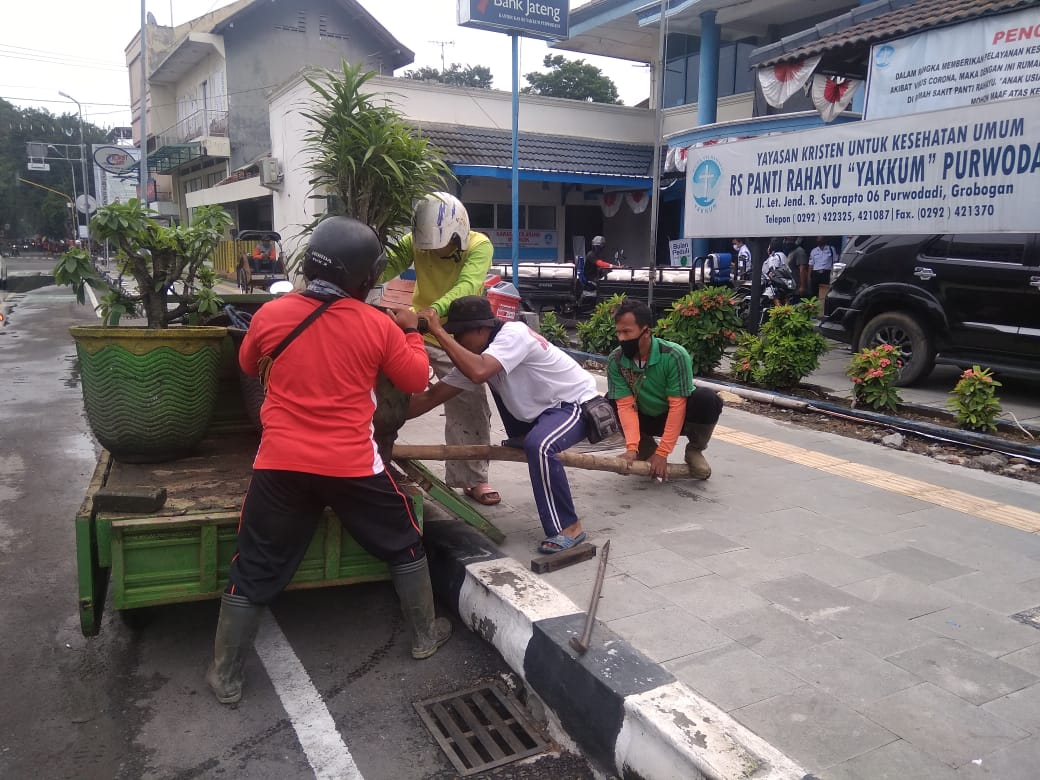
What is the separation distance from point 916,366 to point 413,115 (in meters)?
Answer: 13.6

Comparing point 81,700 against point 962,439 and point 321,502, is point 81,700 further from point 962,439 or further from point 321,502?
point 962,439

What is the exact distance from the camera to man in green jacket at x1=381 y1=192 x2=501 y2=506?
13.5 ft

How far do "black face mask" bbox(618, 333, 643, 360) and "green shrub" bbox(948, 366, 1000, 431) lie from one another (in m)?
Answer: 3.37

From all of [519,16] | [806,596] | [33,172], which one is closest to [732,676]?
[806,596]

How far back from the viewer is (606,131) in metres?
21.5

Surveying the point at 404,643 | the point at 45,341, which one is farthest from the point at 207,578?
the point at 45,341

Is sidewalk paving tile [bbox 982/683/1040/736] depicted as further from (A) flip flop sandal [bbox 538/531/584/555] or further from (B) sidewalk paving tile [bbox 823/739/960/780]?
(A) flip flop sandal [bbox 538/531/584/555]

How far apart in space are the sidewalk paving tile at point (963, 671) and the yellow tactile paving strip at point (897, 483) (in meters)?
1.79

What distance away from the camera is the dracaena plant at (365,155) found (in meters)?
3.72

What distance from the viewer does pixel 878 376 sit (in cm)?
702

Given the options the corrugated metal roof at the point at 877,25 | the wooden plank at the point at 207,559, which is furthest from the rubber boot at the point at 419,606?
the corrugated metal roof at the point at 877,25

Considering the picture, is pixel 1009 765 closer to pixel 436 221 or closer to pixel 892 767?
pixel 892 767

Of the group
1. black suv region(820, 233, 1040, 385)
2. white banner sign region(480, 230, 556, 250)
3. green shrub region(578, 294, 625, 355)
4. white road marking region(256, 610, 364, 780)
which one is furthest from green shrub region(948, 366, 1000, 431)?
white banner sign region(480, 230, 556, 250)

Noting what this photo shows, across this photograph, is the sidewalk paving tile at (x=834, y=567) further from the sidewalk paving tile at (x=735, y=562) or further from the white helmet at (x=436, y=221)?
the white helmet at (x=436, y=221)
